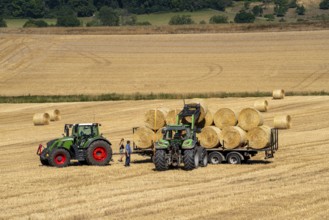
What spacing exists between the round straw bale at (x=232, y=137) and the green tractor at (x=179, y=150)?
0.90 metres

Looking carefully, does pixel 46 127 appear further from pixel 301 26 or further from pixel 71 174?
pixel 301 26

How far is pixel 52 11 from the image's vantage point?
422 ft

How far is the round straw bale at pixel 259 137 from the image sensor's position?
3106 cm

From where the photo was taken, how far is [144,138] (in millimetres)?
32312

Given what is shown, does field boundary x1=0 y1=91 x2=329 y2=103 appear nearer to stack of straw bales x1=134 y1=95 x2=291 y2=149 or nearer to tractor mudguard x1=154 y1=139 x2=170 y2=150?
stack of straw bales x1=134 y1=95 x2=291 y2=149

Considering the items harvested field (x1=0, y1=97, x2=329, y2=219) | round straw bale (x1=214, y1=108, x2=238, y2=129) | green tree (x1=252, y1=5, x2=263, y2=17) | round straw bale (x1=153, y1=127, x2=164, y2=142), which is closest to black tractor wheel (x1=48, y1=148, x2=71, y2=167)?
harvested field (x1=0, y1=97, x2=329, y2=219)

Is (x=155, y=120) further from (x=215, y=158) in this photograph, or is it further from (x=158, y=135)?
(x=215, y=158)

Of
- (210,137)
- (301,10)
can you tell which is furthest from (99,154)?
(301,10)

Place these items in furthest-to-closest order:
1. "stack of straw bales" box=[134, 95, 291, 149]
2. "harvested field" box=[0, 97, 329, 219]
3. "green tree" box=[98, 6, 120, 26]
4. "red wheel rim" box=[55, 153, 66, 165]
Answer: "green tree" box=[98, 6, 120, 26], "red wheel rim" box=[55, 153, 66, 165], "stack of straw bales" box=[134, 95, 291, 149], "harvested field" box=[0, 97, 329, 219]

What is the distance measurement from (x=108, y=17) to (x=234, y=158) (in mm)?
86232

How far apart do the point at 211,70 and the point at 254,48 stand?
8.45 m

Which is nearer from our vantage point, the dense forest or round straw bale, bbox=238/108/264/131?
round straw bale, bbox=238/108/264/131

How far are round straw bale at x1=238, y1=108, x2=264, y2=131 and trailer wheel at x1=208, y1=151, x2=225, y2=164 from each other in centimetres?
145

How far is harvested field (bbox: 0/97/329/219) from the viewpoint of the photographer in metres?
22.1
